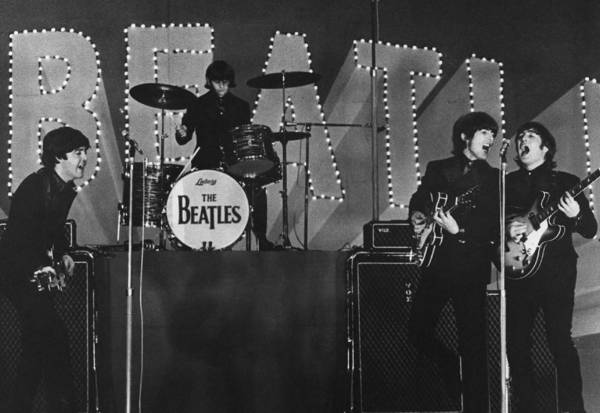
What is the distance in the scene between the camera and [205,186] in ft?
19.7

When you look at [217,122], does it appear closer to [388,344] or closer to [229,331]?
[229,331]

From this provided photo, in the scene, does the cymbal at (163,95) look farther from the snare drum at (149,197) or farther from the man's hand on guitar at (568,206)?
the man's hand on guitar at (568,206)

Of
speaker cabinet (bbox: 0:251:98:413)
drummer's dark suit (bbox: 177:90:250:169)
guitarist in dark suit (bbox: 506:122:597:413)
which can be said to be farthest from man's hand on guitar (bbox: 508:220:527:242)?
speaker cabinet (bbox: 0:251:98:413)

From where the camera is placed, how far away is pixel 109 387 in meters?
5.30

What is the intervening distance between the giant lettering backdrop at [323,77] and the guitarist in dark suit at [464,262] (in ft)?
6.57

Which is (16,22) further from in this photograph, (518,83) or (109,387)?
(518,83)

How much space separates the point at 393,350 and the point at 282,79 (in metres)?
2.40

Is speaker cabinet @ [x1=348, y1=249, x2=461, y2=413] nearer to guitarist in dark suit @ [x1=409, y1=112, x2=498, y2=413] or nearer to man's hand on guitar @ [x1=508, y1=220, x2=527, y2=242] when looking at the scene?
guitarist in dark suit @ [x1=409, y1=112, x2=498, y2=413]

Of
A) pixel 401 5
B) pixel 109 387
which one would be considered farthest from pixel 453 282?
pixel 401 5

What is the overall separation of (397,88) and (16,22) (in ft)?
11.0

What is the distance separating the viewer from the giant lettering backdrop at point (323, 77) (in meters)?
7.36

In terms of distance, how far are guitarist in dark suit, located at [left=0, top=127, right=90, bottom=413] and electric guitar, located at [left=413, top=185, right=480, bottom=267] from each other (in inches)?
86.1

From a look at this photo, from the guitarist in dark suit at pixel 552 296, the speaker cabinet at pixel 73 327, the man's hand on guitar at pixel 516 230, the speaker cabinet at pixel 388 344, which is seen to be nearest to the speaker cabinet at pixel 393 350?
the speaker cabinet at pixel 388 344

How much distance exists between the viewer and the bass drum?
19.4 ft
